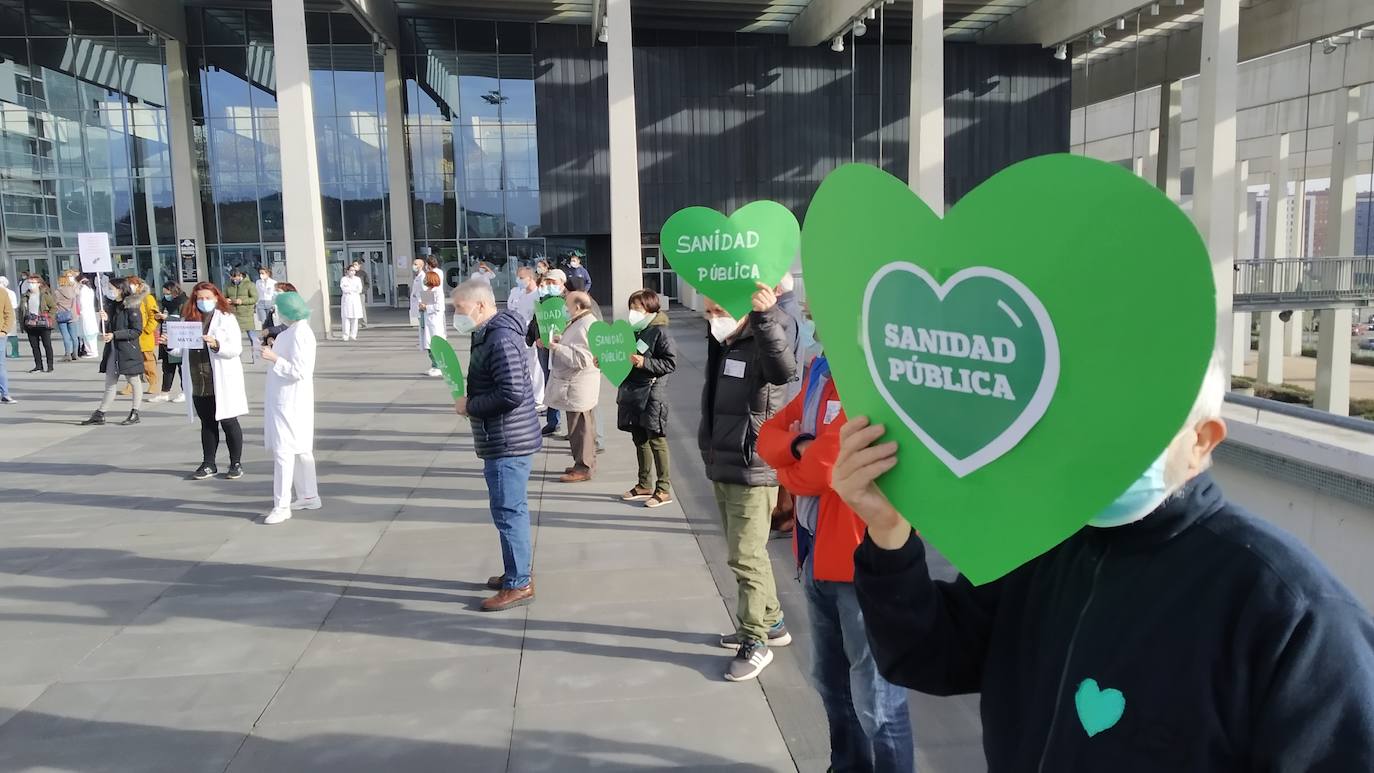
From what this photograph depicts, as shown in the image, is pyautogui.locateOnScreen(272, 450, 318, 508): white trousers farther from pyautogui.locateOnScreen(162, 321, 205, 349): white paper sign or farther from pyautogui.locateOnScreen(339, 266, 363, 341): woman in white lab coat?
pyautogui.locateOnScreen(339, 266, 363, 341): woman in white lab coat

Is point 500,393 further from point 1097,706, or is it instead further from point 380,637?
point 1097,706

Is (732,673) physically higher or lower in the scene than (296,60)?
lower

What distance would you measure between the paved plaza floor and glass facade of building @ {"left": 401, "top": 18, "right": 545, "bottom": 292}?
26.0 metres

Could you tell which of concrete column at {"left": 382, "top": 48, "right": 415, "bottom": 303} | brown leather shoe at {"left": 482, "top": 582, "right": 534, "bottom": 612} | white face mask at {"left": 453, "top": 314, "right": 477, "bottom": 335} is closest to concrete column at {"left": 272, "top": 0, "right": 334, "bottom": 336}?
concrete column at {"left": 382, "top": 48, "right": 415, "bottom": 303}

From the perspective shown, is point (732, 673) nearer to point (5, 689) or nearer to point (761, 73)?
point (5, 689)

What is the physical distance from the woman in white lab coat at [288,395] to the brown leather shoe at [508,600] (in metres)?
3.02

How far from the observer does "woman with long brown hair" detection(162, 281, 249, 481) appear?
29.4 feet

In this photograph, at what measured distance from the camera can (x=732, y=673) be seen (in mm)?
4738

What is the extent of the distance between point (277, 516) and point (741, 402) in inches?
196

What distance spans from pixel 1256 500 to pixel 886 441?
4.65 m

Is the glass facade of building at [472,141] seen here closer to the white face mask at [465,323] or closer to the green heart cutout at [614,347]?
the green heart cutout at [614,347]

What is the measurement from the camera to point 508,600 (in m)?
5.77

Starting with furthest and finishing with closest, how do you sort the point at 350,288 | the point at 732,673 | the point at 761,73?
the point at 761,73 < the point at 350,288 < the point at 732,673

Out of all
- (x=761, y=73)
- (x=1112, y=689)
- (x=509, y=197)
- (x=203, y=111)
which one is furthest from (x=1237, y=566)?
(x=203, y=111)
